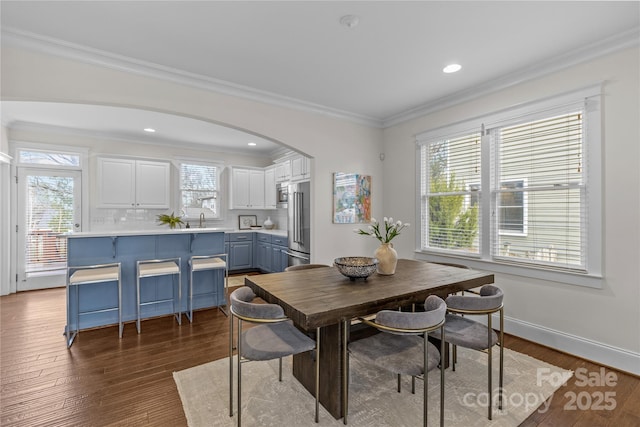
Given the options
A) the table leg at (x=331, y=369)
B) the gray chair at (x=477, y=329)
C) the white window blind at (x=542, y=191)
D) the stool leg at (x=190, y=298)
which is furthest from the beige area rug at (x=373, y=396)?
the stool leg at (x=190, y=298)

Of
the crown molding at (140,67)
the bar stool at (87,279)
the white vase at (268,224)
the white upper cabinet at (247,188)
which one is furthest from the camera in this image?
the white vase at (268,224)

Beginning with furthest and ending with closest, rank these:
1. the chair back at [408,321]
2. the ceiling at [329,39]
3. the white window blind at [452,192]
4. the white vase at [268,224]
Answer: the white vase at [268,224], the white window blind at [452,192], the ceiling at [329,39], the chair back at [408,321]

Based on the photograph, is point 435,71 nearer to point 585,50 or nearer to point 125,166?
point 585,50

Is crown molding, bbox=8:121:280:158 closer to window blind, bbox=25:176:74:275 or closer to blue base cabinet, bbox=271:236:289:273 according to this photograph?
window blind, bbox=25:176:74:275

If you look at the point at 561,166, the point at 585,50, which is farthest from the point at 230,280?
the point at 585,50

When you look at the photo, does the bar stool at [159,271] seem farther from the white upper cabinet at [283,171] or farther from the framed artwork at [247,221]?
the framed artwork at [247,221]

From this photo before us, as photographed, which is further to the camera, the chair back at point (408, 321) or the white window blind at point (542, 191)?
the white window blind at point (542, 191)

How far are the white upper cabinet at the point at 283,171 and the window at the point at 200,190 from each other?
133 centimetres

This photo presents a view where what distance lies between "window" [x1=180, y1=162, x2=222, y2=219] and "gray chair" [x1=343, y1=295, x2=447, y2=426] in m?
5.29

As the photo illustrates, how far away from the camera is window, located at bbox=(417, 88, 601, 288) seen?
8.90 feet

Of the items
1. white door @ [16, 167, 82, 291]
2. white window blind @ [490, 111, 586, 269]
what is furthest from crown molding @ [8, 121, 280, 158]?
white window blind @ [490, 111, 586, 269]

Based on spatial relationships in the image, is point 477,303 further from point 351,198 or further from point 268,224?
point 268,224

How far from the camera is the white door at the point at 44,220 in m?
4.95

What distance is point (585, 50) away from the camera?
2637mm
